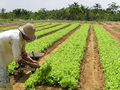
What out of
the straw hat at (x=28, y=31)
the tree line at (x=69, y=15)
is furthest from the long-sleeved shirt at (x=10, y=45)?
the tree line at (x=69, y=15)

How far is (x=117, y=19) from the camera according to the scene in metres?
68.4

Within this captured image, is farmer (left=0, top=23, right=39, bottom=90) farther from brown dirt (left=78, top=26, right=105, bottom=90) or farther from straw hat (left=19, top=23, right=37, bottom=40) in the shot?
brown dirt (left=78, top=26, right=105, bottom=90)

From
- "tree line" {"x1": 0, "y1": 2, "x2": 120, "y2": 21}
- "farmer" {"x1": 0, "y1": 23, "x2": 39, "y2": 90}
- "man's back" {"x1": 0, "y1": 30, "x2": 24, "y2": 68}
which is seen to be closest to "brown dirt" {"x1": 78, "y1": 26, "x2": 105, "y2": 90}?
"farmer" {"x1": 0, "y1": 23, "x2": 39, "y2": 90}

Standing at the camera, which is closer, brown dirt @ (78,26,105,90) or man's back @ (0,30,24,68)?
man's back @ (0,30,24,68)

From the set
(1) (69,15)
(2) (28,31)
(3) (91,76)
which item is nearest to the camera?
(2) (28,31)

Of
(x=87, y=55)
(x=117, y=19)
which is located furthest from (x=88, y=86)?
(x=117, y=19)

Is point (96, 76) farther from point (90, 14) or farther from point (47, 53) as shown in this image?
point (90, 14)

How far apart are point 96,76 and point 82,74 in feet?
2.16

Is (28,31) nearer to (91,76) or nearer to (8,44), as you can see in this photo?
(8,44)

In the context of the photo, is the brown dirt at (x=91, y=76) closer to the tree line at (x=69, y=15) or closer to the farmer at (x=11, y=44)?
the farmer at (x=11, y=44)

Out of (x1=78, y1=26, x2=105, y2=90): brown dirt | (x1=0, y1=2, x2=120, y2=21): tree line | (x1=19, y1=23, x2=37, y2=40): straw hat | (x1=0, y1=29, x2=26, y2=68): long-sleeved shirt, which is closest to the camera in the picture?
(x1=0, y1=29, x2=26, y2=68): long-sleeved shirt

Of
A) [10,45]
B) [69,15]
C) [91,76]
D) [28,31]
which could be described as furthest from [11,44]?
[69,15]

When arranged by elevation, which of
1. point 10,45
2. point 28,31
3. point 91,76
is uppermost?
point 28,31

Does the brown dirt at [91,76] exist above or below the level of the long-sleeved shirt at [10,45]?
below
